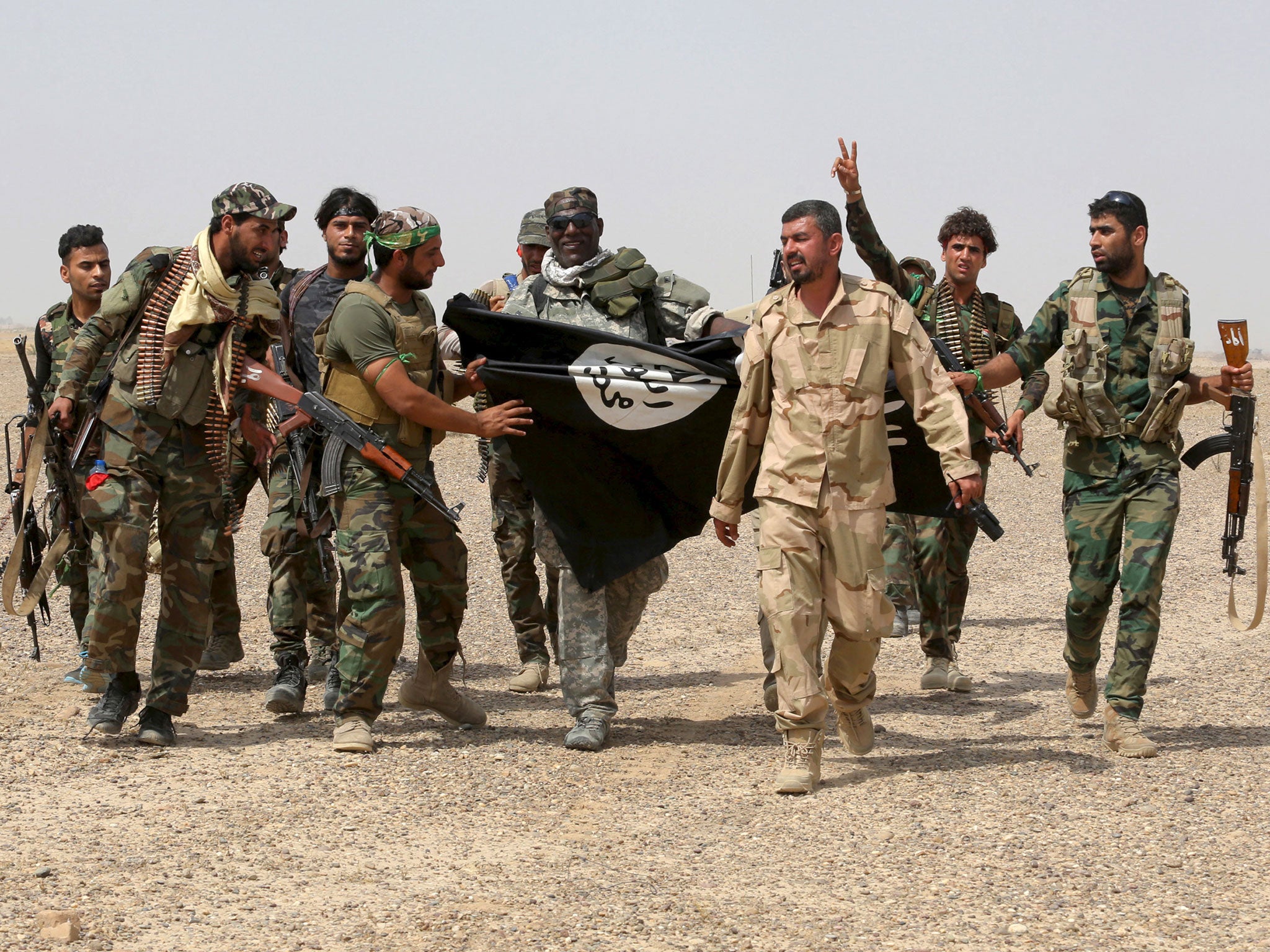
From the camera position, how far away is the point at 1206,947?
4.43 meters

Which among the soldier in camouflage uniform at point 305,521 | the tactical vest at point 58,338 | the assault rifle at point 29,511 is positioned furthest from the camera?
the tactical vest at point 58,338

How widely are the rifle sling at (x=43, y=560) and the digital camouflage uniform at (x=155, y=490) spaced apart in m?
0.79

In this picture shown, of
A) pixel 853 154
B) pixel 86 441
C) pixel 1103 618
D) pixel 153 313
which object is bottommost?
pixel 1103 618

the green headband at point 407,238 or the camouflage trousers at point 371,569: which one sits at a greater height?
the green headband at point 407,238

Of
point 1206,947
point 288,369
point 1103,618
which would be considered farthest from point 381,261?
point 1206,947

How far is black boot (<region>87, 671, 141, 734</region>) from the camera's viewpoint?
22.4 ft

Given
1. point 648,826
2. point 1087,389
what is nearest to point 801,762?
point 648,826

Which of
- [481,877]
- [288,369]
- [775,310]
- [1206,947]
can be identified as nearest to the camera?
[1206,947]

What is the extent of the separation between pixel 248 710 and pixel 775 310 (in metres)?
3.41

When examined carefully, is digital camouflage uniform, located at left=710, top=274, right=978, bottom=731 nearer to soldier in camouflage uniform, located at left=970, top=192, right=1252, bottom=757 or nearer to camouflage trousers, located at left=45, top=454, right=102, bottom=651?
soldier in camouflage uniform, located at left=970, top=192, right=1252, bottom=757

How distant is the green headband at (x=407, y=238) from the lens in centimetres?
668

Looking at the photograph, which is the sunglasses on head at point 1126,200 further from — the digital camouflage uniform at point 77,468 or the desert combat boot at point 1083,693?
the digital camouflage uniform at point 77,468

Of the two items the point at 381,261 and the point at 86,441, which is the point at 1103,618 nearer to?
the point at 381,261

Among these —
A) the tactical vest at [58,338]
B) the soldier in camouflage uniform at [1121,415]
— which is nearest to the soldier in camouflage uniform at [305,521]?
the tactical vest at [58,338]
